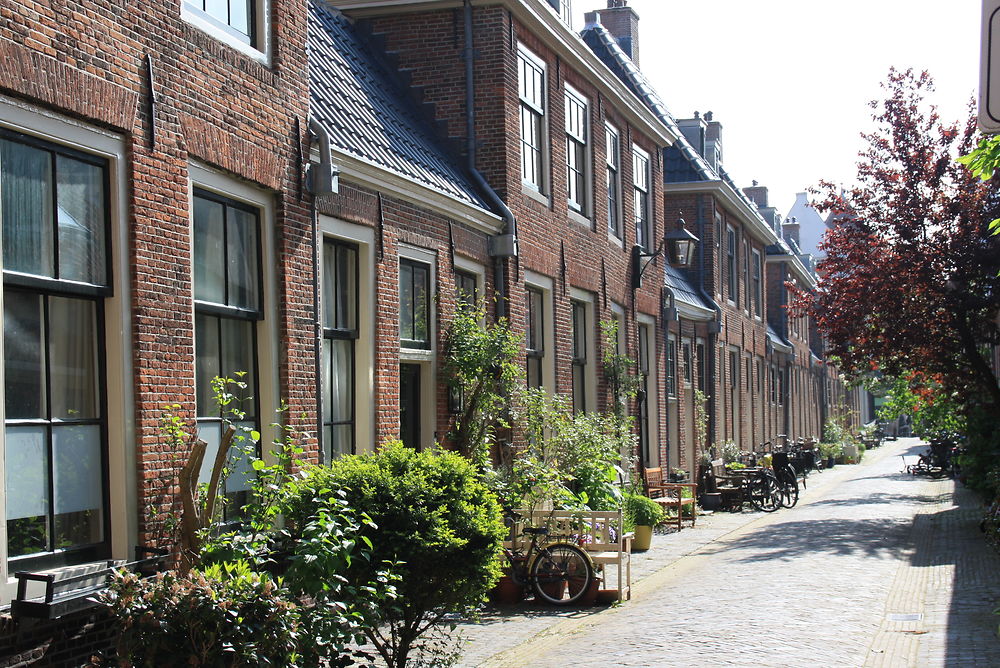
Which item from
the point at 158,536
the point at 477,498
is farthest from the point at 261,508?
the point at 477,498

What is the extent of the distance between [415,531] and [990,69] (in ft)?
17.3

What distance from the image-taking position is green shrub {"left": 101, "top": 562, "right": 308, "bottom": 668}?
18.4 ft

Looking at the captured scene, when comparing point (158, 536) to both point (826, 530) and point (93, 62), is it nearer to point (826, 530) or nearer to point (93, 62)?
point (93, 62)

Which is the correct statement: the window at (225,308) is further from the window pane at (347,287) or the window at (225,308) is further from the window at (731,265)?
the window at (731,265)

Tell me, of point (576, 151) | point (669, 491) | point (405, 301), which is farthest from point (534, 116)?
point (669, 491)

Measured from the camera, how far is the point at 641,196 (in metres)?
21.6

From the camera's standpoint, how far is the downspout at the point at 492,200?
46.6ft

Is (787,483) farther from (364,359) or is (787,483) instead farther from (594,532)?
(364,359)

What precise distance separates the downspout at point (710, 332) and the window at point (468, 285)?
14.2 m

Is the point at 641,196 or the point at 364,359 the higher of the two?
the point at 641,196

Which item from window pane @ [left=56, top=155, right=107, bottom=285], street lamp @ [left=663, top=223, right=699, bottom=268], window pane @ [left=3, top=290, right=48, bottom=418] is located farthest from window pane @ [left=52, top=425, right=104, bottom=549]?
street lamp @ [left=663, top=223, right=699, bottom=268]

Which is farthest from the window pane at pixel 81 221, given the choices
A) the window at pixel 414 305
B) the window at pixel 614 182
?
the window at pixel 614 182

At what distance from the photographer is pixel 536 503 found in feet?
40.1

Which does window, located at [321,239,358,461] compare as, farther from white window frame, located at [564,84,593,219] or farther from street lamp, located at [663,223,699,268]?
street lamp, located at [663,223,699,268]
